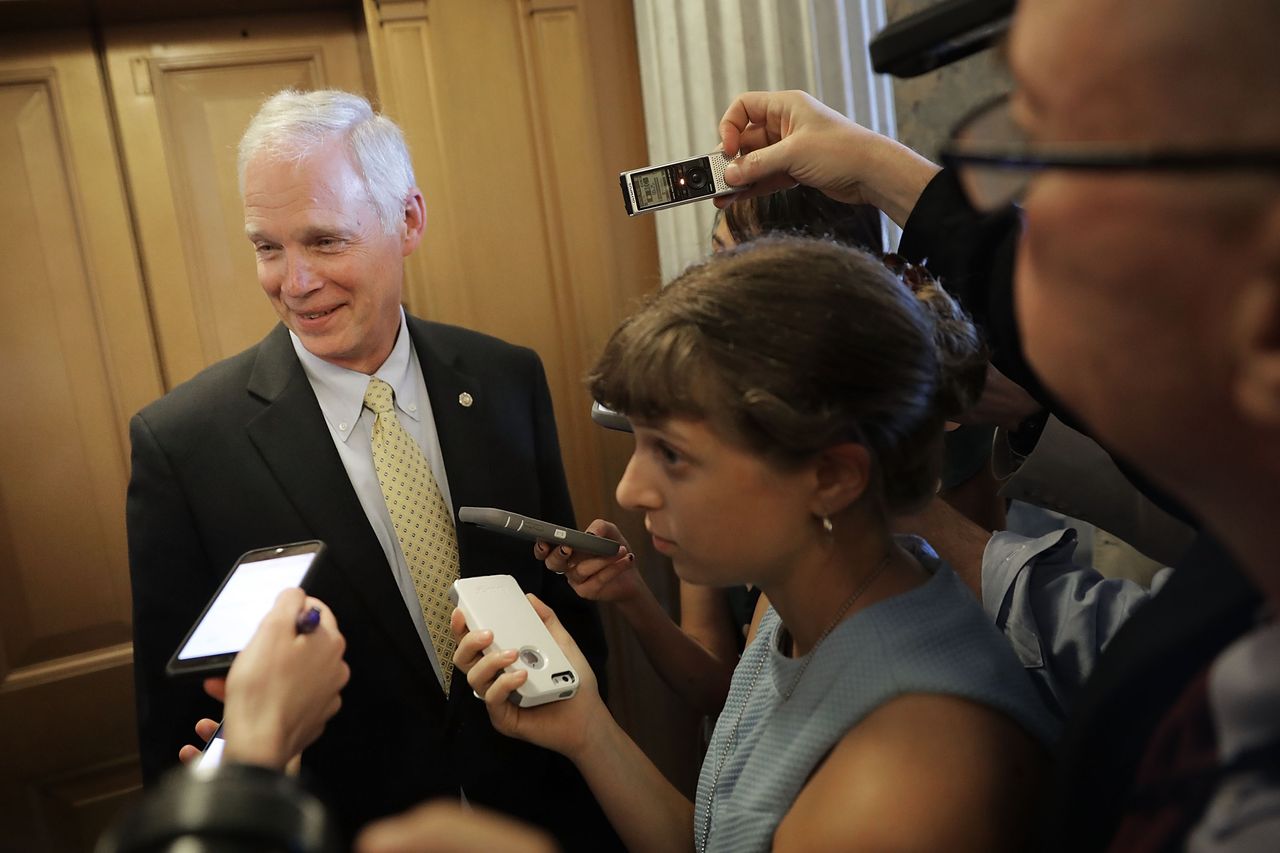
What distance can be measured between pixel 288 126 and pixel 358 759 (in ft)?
3.85

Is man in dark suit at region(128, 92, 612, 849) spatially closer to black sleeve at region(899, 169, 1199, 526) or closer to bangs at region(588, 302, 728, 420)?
bangs at region(588, 302, 728, 420)

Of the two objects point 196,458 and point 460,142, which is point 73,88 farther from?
point 196,458

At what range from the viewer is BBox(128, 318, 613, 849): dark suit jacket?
1.68 meters

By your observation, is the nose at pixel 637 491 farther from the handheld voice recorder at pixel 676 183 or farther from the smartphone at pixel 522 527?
the handheld voice recorder at pixel 676 183

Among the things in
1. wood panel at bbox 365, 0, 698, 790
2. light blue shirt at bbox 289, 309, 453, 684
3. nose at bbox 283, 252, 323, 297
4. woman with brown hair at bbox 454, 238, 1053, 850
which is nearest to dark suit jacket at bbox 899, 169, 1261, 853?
woman with brown hair at bbox 454, 238, 1053, 850

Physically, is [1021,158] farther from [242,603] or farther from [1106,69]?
[242,603]

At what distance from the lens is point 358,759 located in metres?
1.73

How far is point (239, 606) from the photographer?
1267 millimetres

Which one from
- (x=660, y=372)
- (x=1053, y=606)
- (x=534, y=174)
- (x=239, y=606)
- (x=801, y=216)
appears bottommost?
(x=1053, y=606)

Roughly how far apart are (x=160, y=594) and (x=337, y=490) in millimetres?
349

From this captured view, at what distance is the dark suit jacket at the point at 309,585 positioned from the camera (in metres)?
1.68

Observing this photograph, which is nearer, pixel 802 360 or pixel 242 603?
pixel 802 360

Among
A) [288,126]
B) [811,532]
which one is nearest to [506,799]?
[811,532]

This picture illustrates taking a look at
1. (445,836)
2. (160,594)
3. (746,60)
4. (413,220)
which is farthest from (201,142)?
(445,836)
